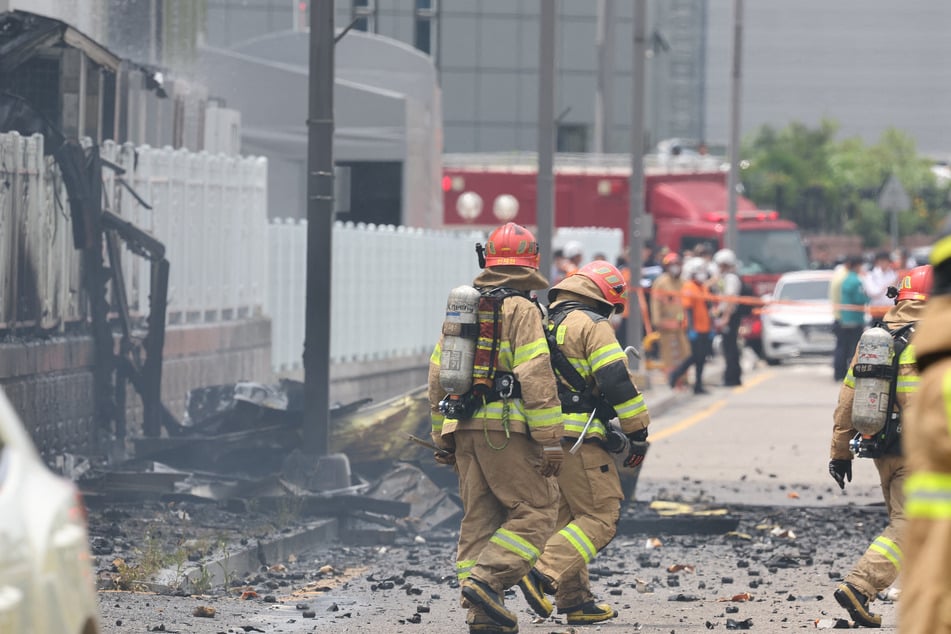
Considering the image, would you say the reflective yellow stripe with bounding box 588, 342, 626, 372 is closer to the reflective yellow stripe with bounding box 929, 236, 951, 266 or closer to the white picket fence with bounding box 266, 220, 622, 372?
the reflective yellow stripe with bounding box 929, 236, 951, 266

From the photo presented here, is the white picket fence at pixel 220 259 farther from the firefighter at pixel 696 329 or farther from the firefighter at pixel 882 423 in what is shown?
the firefighter at pixel 882 423

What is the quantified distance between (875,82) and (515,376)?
125m

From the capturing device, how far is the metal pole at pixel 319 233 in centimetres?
1283

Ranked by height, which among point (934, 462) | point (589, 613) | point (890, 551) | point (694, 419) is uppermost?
point (934, 462)

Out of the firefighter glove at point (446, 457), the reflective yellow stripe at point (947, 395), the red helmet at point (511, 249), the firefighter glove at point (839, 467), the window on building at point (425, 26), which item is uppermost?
the window on building at point (425, 26)

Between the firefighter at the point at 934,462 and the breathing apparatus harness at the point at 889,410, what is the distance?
424 cm

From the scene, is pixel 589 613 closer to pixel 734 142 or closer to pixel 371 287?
pixel 371 287

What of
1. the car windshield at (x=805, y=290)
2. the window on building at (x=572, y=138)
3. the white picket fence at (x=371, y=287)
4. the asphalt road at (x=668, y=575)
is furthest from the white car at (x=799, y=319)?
the window on building at (x=572, y=138)

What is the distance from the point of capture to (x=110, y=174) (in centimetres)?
1355

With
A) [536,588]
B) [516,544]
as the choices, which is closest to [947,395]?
[516,544]

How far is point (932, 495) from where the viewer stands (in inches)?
160

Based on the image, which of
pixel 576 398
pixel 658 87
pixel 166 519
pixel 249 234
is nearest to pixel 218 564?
pixel 166 519

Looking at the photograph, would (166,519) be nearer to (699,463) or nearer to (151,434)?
(151,434)

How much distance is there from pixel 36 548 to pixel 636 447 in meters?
4.38
